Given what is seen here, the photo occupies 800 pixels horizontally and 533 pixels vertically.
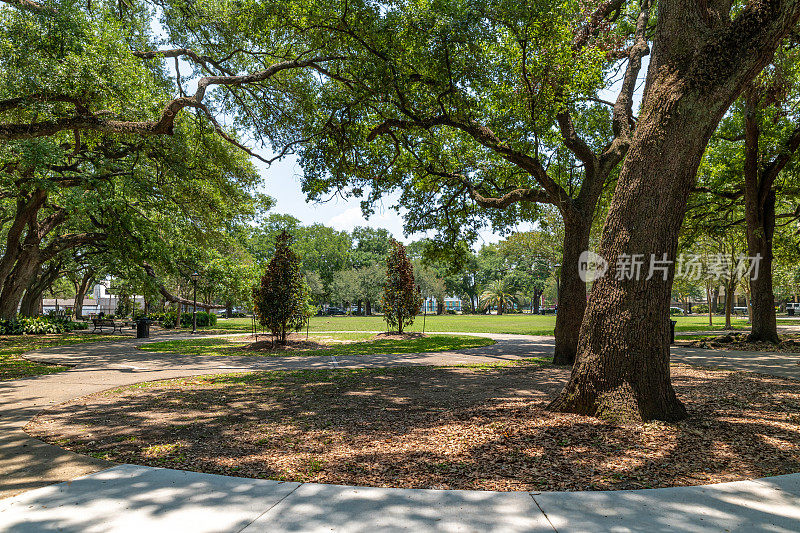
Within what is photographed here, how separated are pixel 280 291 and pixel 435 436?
37.3 feet

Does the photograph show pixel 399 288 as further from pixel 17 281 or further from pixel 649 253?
pixel 17 281

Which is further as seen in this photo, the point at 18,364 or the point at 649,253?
the point at 18,364

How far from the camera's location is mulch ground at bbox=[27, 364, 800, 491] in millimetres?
3678

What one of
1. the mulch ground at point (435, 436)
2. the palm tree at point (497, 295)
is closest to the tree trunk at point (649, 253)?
the mulch ground at point (435, 436)

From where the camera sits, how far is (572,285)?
1034cm

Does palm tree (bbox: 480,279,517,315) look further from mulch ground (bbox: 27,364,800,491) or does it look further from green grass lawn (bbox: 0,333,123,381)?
mulch ground (bbox: 27,364,800,491)

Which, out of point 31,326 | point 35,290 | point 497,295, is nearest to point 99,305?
point 35,290

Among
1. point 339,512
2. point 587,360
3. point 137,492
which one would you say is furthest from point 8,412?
point 587,360

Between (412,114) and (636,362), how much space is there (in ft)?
23.2

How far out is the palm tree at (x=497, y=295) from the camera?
246 ft

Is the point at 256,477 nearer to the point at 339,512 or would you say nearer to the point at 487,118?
the point at 339,512

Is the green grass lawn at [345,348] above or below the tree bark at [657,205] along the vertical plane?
below

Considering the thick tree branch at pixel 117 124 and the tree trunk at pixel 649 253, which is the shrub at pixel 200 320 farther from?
the tree trunk at pixel 649 253

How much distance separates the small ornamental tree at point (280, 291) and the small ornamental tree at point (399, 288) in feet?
18.5
